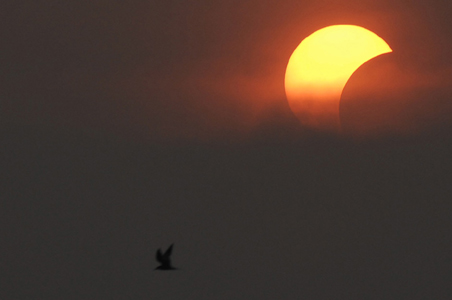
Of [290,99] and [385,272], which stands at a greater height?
[290,99]

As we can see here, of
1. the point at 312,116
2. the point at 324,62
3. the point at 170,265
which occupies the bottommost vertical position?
the point at 170,265

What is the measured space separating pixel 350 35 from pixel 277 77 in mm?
2849

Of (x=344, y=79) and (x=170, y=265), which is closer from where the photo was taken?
(x=170, y=265)

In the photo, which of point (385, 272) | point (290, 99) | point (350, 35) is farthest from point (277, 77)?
point (385, 272)

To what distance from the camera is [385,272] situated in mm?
24750

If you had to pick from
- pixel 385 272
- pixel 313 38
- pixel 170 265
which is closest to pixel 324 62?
pixel 313 38

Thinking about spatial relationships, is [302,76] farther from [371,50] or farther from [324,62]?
[371,50]

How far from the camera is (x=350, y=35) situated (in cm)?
2517

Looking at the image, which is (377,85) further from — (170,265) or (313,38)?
(170,265)

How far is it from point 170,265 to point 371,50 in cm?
1059

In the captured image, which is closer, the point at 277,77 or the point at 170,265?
the point at 170,265

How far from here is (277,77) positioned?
25.1m

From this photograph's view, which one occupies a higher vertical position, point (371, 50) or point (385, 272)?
point (371, 50)

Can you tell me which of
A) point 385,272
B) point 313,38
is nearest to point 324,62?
point 313,38
